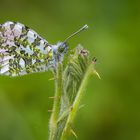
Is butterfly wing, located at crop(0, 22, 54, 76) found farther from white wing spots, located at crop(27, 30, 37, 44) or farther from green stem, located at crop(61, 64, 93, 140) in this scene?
green stem, located at crop(61, 64, 93, 140)

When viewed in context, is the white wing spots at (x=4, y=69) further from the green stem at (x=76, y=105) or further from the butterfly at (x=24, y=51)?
the green stem at (x=76, y=105)

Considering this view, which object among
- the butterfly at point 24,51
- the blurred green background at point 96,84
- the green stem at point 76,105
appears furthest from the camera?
the blurred green background at point 96,84

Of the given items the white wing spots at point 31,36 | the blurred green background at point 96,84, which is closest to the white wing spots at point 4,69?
the white wing spots at point 31,36

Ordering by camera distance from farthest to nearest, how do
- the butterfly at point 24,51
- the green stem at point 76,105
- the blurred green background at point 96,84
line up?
the blurred green background at point 96,84, the butterfly at point 24,51, the green stem at point 76,105

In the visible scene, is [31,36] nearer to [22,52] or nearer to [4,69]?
[22,52]

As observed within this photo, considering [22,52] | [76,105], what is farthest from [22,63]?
[76,105]

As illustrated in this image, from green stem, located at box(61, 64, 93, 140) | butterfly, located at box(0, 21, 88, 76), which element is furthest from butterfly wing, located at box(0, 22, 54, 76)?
green stem, located at box(61, 64, 93, 140)

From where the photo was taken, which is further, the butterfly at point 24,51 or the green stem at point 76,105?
the butterfly at point 24,51
